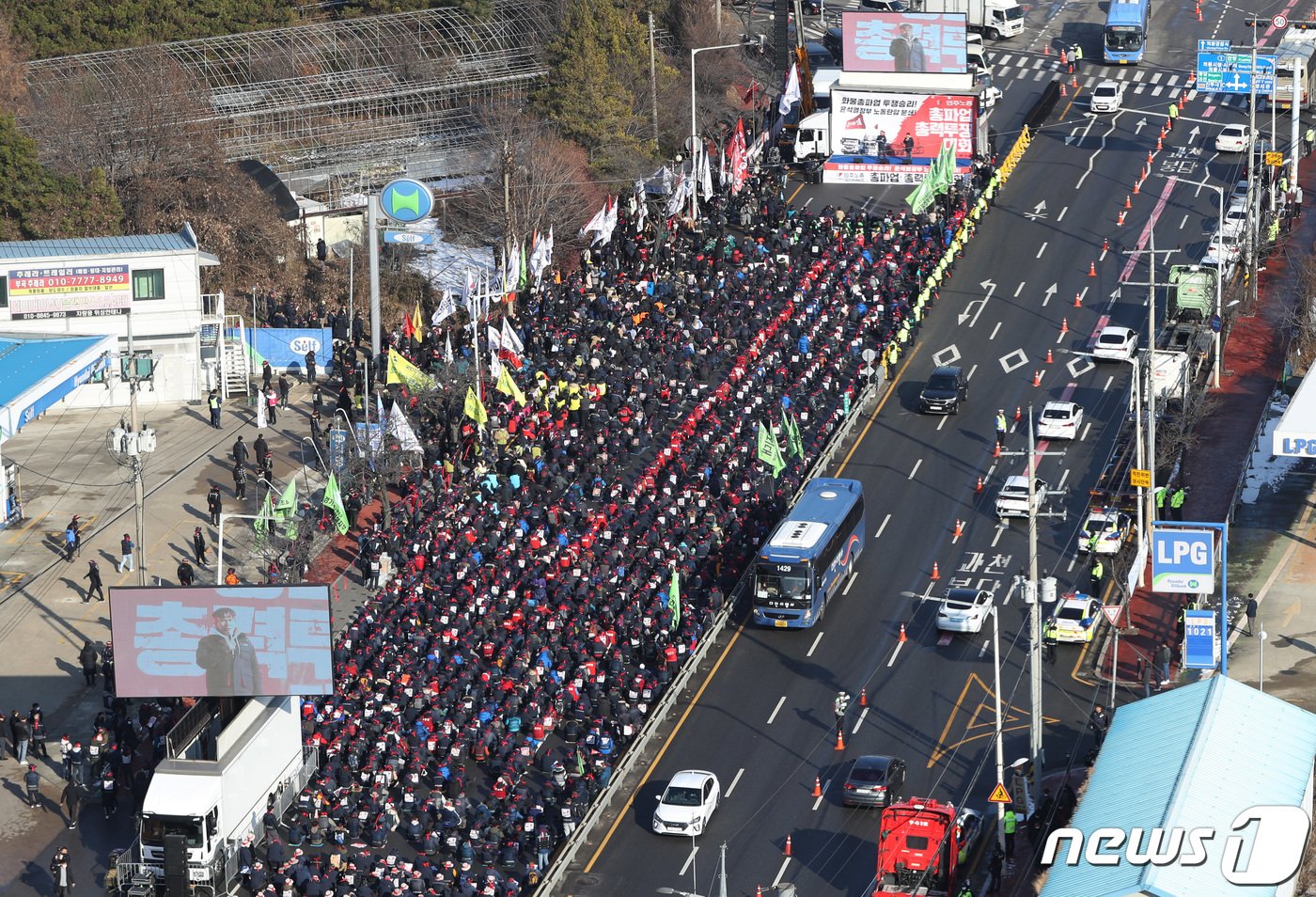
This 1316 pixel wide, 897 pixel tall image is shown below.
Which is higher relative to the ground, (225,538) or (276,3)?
(276,3)

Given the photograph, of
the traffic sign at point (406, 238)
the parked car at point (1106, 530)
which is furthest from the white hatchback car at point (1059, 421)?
the traffic sign at point (406, 238)

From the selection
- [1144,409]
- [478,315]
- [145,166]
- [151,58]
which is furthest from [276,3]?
[1144,409]

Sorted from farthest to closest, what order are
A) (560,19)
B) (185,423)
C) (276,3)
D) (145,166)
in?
1. (276,3)
2. (560,19)
3. (145,166)
4. (185,423)

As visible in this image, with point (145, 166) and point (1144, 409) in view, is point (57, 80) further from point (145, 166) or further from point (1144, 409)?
point (1144, 409)

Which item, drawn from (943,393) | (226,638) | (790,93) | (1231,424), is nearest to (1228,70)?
(790,93)

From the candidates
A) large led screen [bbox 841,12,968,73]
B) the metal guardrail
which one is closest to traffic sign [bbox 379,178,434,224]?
the metal guardrail

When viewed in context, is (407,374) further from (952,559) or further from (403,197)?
(952,559)

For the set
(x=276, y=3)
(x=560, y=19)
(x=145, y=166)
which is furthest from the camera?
(x=276, y=3)
